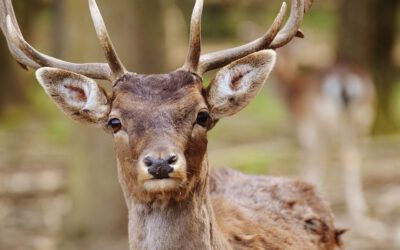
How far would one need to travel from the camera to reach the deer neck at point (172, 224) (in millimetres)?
5406

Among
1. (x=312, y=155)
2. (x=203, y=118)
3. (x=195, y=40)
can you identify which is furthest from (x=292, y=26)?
(x=312, y=155)

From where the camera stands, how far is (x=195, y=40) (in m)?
5.51

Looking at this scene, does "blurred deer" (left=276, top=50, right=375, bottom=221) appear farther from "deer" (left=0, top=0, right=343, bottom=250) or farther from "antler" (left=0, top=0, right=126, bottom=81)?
"antler" (left=0, top=0, right=126, bottom=81)

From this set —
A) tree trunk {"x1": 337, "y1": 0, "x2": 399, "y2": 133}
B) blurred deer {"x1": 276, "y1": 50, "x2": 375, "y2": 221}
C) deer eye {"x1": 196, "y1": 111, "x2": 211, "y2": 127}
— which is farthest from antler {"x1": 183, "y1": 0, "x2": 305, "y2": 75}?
tree trunk {"x1": 337, "y1": 0, "x2": 399, "y2": 133}

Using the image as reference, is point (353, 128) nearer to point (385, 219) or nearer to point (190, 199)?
point (385, 219)

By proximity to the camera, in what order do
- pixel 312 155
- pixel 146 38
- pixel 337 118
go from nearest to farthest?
1. pixel 146 38
2. pixel 337 118
3. pixel 312 155

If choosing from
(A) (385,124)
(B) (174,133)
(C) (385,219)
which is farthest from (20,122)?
(B) (174,133)

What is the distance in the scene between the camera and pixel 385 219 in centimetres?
1261

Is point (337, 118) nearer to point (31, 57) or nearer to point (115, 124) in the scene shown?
point (31, 57)

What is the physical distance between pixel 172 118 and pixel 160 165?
351 mm

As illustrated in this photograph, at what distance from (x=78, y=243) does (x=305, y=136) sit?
4.67m

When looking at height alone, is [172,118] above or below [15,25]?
below

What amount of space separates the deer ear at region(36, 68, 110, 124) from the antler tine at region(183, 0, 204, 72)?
507mm

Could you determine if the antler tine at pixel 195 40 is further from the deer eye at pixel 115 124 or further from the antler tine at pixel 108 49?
the deer eye at pixel 115 124
